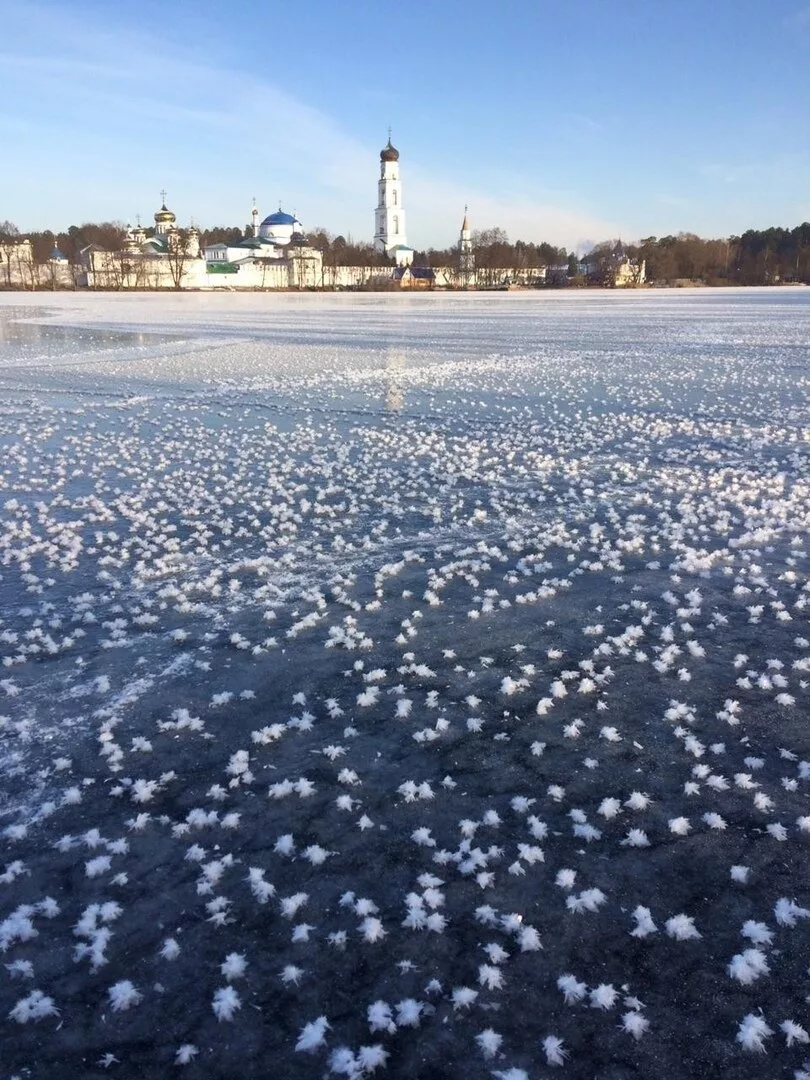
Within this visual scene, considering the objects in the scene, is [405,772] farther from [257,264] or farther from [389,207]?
[389,207]

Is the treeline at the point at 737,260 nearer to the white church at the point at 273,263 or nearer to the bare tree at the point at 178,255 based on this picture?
the white church at the point at 273,263

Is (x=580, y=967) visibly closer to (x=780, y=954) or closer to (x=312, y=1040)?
(x=780, y=954)

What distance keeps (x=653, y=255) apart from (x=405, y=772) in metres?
179

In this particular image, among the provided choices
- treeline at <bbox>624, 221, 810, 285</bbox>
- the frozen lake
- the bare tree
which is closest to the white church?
the bare tree

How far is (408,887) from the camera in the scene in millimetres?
4082

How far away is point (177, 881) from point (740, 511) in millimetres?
8607

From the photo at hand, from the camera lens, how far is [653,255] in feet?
Answer: 540

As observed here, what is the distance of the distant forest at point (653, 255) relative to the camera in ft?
508

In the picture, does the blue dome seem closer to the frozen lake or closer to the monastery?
the monastery

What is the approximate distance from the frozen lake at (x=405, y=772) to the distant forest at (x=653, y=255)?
149227 millimetres

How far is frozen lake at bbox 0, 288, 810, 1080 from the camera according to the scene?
3.39 metres

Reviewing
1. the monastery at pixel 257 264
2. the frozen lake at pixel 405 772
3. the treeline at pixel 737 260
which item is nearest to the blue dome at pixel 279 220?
the monastery at pixel 257 264

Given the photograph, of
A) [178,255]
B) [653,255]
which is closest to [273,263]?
[178,255]

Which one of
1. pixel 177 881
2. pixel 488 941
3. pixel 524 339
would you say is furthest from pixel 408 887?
pixel 524 339
